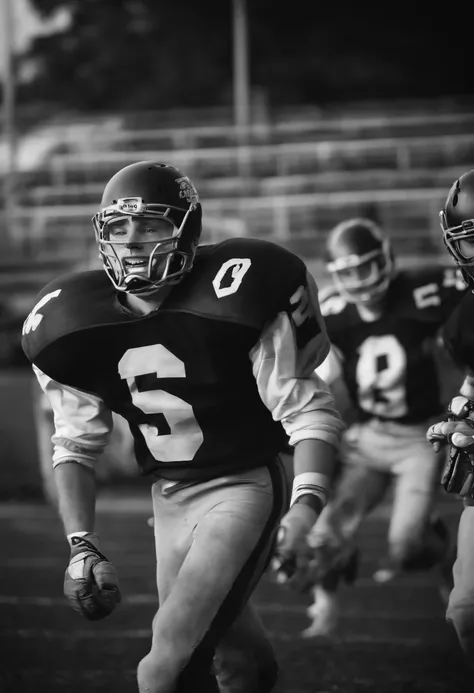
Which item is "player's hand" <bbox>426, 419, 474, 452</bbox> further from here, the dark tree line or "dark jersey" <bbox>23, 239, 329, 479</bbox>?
the dark tree line

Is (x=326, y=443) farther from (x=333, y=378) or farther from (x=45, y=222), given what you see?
(x=45, y=222)

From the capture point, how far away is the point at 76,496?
3391 mm

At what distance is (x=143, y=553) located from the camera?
23.2 feet

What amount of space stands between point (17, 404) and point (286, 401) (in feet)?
24.7

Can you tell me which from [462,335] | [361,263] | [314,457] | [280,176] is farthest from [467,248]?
[280,176]

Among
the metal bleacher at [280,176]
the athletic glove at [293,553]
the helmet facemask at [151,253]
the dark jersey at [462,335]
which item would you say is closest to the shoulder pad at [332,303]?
the dark jersey at [462,335]

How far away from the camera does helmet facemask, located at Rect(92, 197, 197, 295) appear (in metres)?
3.32

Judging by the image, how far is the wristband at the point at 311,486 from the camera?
122 inches

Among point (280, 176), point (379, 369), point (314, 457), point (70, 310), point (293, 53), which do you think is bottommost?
point (280, 176)

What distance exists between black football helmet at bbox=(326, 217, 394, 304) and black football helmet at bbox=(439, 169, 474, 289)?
226cm

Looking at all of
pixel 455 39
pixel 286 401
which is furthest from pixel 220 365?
pixel 455 39

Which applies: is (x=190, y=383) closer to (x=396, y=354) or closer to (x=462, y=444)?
(x=462, y=444)

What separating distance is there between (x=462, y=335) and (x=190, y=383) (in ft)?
2.56

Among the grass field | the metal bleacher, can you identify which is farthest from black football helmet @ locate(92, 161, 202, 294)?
the metal bleacher
